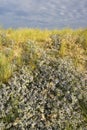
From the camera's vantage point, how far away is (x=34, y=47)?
805 cm

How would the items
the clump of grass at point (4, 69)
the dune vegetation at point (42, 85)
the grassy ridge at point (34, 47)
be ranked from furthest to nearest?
the grassy ridge at point (34, 47) < the clump of grass at point (4, 69) < the dune vegetation at point (42, 85)

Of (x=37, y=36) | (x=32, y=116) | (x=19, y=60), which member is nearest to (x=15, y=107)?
(x=32, y=116)

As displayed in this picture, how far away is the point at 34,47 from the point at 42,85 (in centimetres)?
132

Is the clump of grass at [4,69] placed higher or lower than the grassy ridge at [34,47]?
lower

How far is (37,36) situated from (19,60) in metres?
1.85

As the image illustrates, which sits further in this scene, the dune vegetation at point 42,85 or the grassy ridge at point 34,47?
the grassy ridge at point 34,47

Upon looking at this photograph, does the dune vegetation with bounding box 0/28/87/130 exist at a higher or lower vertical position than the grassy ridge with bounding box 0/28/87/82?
lower

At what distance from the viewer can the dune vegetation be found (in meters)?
6.43

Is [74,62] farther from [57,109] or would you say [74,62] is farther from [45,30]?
[45,30]

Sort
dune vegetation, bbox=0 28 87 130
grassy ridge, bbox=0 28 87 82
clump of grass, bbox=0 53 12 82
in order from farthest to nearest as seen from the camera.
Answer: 1. grassy ridge, bbox=0 28 87 82
2. clump of grass, bbox=0 53 12 82
3. dune vegetation, bbox=0 28 87 130

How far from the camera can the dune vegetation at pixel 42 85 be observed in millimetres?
6434

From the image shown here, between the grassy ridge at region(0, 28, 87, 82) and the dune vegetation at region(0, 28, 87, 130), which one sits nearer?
the dune vegetation at region(0, 28, 87, 130)

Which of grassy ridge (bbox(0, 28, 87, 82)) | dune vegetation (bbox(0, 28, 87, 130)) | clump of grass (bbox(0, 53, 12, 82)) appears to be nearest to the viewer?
dune vegetation (bbox(0, 28, 87, 130))

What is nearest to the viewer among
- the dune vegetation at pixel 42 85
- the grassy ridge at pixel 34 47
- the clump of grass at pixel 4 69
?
the dune vegetation at pixel 42 85
